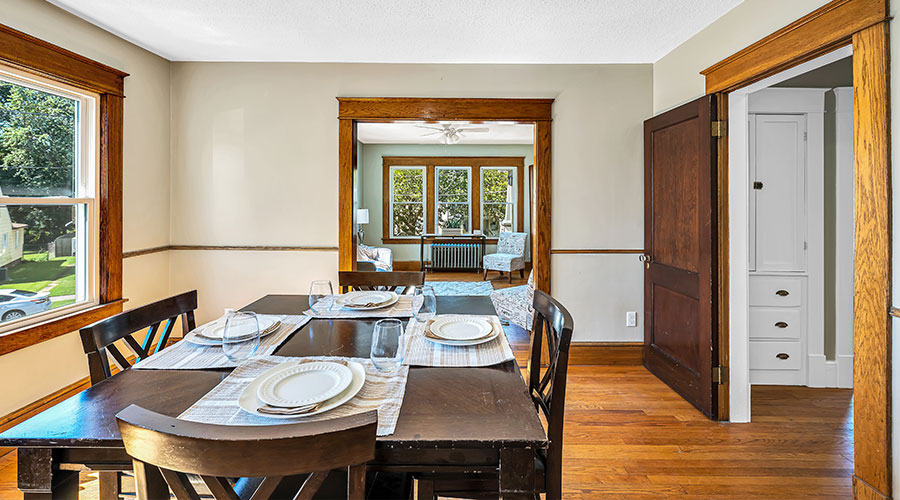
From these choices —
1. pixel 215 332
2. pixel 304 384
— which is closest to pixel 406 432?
pixel 304 384

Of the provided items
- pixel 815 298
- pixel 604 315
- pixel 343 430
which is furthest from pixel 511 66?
pixel 343 430

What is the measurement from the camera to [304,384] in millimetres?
1122

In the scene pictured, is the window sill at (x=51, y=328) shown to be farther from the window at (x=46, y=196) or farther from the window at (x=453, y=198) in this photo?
the window at (x=453, y=198)

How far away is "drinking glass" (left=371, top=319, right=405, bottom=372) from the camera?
3.96 feet

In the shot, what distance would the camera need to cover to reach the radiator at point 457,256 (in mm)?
8398

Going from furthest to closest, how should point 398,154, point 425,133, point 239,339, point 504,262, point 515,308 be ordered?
point 398,154, point 504,262, point 425,133, point 515,308, point 239,339

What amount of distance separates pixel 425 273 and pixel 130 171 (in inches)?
81.8

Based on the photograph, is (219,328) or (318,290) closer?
(219,328)

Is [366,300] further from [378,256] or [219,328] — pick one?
[378,256]

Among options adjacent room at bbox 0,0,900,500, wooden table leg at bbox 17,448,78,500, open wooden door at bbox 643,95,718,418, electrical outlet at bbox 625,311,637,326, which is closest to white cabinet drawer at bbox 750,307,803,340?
adjacent room at bbox 0,0,900,500

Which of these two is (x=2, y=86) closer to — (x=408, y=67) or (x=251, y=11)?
(x=251, y=11)

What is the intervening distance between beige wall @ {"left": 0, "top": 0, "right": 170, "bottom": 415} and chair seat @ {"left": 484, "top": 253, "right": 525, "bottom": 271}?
5.09 metres

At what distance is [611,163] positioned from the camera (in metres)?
3.46

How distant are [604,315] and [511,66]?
6.61 ft
